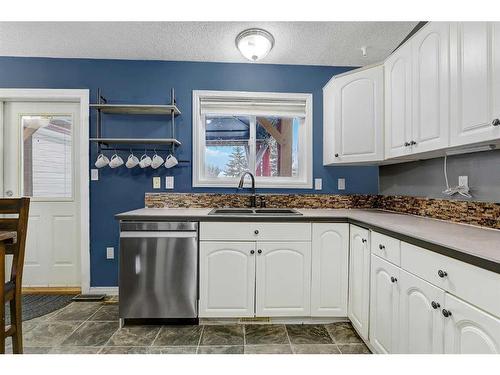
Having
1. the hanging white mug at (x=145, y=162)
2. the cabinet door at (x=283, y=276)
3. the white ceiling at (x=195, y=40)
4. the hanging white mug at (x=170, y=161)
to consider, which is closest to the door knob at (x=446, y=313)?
the cabinet door at (x=283, y=276)

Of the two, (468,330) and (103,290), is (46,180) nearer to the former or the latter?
(103,290)

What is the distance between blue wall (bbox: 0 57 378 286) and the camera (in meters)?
2.65

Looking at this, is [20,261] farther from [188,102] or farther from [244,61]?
[244,61]

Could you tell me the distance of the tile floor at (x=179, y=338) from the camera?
1764 millimetres

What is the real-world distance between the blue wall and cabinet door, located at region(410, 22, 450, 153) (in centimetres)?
141

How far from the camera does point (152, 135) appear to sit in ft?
8.80

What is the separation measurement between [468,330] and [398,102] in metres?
1.54

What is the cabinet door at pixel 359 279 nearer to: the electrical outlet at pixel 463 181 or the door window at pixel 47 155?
the electrical outlet at pixel 463 181

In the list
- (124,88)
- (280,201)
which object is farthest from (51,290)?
(280,201)

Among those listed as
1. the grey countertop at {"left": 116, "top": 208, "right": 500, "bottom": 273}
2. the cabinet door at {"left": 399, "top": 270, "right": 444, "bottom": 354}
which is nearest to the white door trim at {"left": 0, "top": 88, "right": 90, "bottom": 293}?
the grey countertop at {"left": 116, "top": 208, "right": 500, "bottom": 273}

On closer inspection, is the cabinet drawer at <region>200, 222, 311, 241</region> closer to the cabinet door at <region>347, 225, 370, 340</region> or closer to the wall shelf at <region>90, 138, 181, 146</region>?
the cabinet door at <region>347, 225, 370, 340</region>

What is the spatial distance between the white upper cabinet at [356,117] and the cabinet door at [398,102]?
2.7 inches

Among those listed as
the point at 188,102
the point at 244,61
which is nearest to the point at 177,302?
the point at 188,102

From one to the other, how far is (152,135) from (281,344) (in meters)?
2.20
